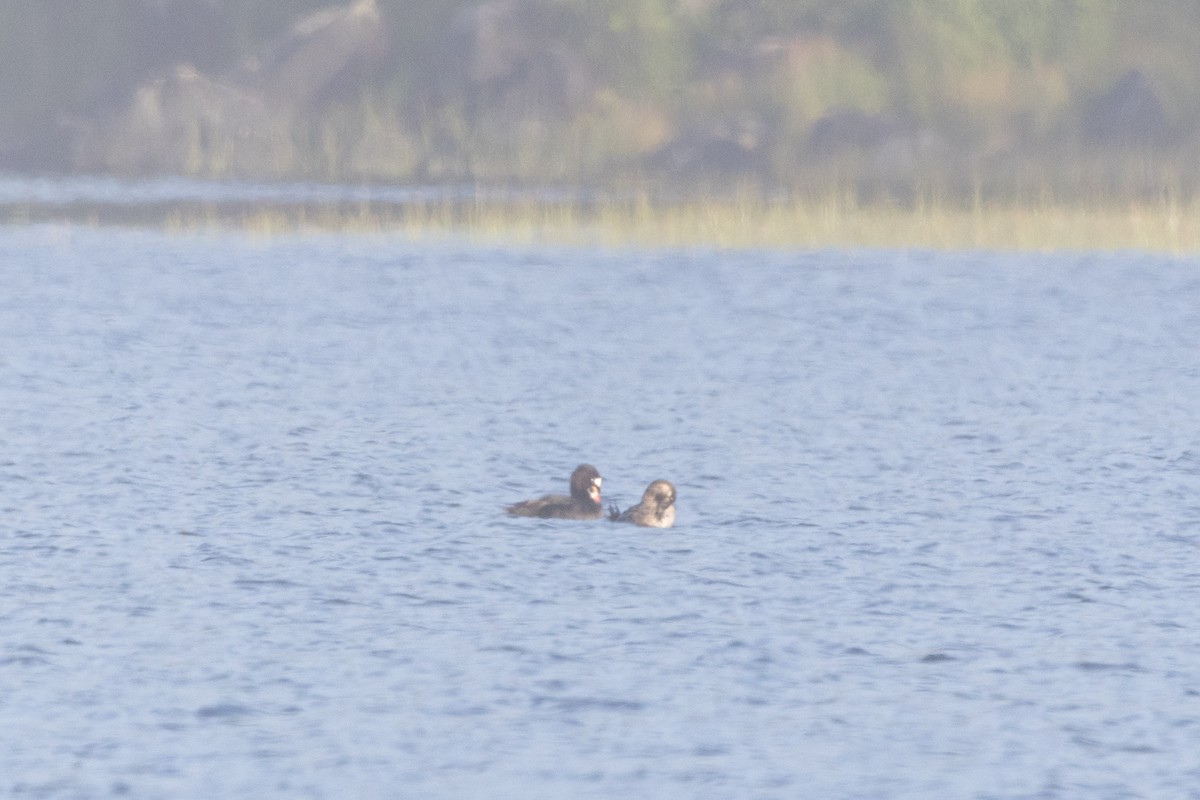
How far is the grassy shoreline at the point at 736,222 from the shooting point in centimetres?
4112

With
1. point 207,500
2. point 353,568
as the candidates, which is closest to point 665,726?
point 353,568

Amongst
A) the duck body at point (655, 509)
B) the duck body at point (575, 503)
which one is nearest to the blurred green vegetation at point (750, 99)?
the duck body at point (575, 503)

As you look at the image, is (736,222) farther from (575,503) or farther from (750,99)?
(575,503)

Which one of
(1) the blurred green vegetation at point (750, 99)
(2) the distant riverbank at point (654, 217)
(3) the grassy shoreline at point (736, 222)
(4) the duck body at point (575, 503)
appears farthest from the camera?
(1) the blurred green vegetation at point (750, 99)

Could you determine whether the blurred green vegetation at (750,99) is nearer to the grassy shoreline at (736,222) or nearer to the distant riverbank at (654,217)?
the distant riverbank at (654,217)

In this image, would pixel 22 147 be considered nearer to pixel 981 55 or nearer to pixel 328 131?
pixel 328 131

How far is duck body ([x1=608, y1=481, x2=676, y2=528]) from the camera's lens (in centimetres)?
1769

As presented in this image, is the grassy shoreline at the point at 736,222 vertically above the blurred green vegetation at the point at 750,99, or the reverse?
the blurred green vegetation at the point at 750,99

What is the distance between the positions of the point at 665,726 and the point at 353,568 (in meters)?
4.48

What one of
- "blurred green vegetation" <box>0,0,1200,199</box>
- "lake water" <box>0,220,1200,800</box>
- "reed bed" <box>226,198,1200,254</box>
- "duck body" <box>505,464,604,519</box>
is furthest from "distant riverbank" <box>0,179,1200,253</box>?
"duck body" <box>505,464,604,519</box>

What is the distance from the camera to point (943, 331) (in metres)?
32.3

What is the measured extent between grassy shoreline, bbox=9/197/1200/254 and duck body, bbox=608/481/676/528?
22.9 metres

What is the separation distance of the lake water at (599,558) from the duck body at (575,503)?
0.20 m

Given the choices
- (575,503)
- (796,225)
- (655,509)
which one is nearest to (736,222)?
(796,225)
